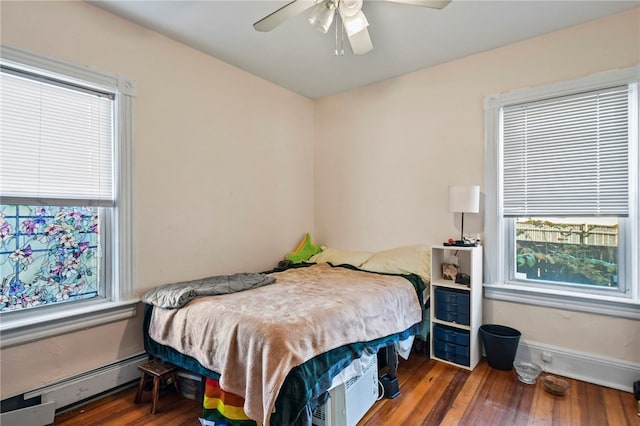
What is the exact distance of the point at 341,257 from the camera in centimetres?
343

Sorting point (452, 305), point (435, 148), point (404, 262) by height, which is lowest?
point (452, 305)

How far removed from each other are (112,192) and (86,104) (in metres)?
0.63

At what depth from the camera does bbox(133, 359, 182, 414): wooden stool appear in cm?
201

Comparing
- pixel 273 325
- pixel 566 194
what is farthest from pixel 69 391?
pixel 566 194

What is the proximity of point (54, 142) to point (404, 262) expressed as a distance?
9.28ft

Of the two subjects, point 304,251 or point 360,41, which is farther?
point 304,251

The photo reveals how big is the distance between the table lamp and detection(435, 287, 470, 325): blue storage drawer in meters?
0.42

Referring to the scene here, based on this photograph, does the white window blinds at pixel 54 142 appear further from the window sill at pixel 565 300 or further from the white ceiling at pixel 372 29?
the window sill at pixel 565 300

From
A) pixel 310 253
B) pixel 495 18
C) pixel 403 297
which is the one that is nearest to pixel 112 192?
pixel 310 253

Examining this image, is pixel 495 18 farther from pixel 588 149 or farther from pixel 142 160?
pixel 142 160

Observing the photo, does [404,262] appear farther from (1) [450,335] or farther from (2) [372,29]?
(2) [372,29]

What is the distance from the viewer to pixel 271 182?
3504mm

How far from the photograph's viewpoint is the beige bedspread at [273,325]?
149 centimetres

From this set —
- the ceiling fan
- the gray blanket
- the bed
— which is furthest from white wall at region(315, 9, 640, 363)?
the gray blanket
